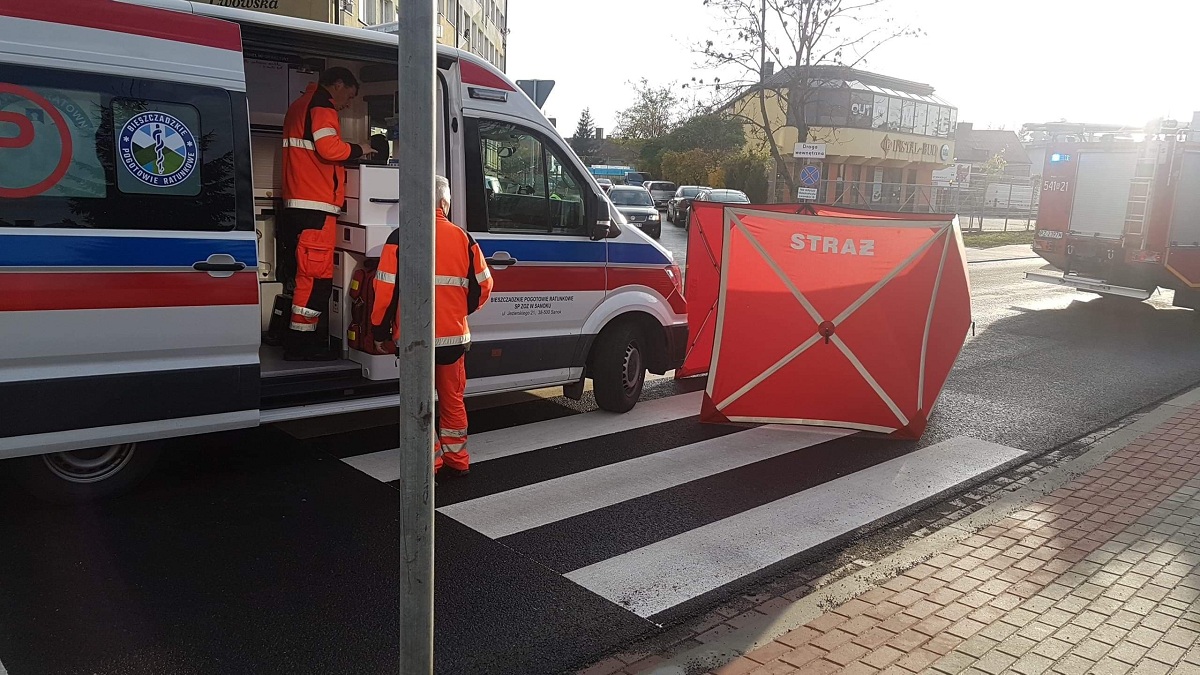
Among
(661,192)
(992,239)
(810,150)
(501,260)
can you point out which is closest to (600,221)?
(501,260)

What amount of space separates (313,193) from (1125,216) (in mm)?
14089

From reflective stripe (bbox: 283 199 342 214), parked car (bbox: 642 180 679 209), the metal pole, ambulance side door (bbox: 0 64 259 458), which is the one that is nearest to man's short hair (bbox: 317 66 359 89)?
reflective stripe (bbox: 283 199 342 214)

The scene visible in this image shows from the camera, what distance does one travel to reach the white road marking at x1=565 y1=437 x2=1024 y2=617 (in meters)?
4.63

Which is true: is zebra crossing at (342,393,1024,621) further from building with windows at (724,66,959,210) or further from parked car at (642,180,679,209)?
building with windows at (724,66,959,210)

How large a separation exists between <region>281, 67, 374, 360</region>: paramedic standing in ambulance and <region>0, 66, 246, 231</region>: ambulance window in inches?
42.4

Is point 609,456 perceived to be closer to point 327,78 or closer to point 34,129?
point 327,78

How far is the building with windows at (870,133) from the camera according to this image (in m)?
47.1

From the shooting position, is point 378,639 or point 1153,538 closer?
point 378,639

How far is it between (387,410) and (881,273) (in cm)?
401

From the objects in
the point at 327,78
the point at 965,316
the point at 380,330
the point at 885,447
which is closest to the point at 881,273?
the point at 965,316

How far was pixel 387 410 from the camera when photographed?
296 inches

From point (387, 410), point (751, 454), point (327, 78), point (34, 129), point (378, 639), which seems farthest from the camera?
point (387, 410)

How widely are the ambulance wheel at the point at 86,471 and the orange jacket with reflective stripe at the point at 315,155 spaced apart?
195 centimetres

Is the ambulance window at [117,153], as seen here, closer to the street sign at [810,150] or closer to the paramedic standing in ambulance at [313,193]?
the paramedic standing in ambulance at [313,193]
